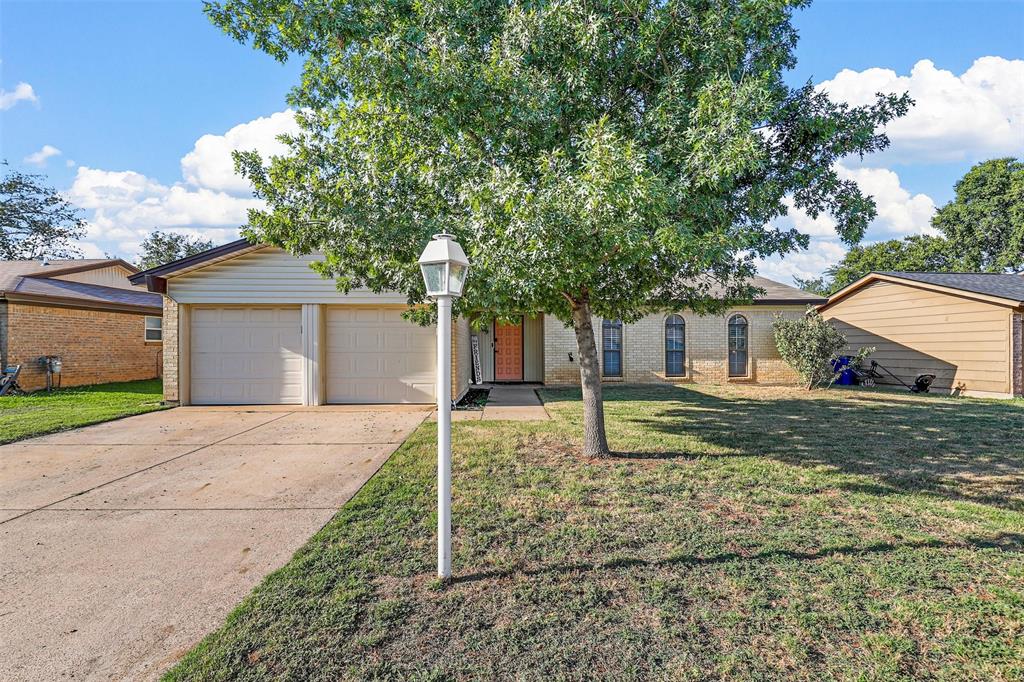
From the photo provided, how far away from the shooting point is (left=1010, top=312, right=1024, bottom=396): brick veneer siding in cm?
1170

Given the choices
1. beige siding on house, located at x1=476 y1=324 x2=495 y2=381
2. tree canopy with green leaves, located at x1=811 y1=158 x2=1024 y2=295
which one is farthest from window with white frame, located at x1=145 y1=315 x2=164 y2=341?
tree canopy with green leaves, located at x1=811 y1=158 x2=1024 y2=295

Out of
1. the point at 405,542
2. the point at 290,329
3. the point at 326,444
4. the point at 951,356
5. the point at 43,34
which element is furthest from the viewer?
the point at 951,356

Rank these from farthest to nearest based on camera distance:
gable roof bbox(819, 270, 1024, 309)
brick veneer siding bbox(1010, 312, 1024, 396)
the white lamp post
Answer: gable roof bbox(819, 270, 1024, 309), brick veneer siding bbox(1010, 312, 1024, 396), the white lamp post

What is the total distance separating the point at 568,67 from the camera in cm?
498

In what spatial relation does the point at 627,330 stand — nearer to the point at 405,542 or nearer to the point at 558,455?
the point at 558,455

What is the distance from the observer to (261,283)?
10695 millimetres

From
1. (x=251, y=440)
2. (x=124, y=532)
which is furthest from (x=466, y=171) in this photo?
(x=251, y=440)

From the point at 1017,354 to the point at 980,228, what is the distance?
2254 cm

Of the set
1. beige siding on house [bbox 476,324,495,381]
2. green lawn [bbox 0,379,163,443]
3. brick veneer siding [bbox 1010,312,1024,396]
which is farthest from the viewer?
beige siding on house [bbox 476,324,495,381]

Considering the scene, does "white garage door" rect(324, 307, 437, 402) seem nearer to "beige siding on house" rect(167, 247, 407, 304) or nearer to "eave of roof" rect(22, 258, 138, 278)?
"beige siding on house" rect(167, 247, 407, 304)

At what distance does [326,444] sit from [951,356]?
15.6m

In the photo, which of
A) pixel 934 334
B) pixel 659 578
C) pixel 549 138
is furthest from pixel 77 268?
pixel 934 334

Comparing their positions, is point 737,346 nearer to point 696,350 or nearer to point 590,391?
point 696,350

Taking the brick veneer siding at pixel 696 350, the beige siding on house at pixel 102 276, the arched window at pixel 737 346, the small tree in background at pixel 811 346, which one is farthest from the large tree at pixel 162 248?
the small tree in background at pixel 811 346
